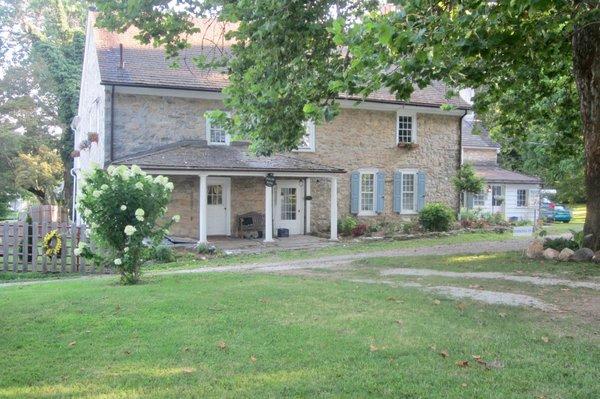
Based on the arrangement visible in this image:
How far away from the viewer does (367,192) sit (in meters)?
23.0

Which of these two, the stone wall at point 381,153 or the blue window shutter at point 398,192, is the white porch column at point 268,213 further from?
the blue window shutter at point 398,192

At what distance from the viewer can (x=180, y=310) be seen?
22.6 ft

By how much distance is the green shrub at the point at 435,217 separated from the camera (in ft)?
70.8

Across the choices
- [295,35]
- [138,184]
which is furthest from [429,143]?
[138,184]

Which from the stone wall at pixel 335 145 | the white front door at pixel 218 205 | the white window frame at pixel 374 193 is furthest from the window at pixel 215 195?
the white window frame at pixel 374 193

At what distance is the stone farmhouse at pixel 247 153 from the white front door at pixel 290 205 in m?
0.04

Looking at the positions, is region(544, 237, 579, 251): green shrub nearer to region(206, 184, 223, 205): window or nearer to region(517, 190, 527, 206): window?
region(206, 184, 223, 205): window

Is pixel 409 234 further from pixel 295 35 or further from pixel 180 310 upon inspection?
pixel 180 310

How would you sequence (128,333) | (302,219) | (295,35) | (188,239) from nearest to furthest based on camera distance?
(128,333), (295,35), (188,239), (302,219)

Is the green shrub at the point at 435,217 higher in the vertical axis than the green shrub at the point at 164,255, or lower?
higher

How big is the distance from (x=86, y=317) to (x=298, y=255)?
9.47m

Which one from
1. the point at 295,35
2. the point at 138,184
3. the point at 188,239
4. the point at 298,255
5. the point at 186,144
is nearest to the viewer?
the point at 138,184

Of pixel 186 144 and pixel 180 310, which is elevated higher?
pixel 186 144

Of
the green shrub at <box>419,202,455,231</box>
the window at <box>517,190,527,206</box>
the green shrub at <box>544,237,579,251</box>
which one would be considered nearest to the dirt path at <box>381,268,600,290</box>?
the green shrub at <box>544,237,579,251</box>
